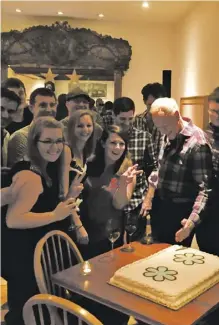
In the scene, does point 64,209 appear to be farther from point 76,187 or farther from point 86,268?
point 86,268

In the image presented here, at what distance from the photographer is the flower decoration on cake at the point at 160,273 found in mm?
1328

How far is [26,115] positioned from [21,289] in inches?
36.4

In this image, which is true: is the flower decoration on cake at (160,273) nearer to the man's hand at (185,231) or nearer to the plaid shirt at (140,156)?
the man's hand at (185,231)

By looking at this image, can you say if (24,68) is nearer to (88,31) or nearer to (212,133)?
(88,31)

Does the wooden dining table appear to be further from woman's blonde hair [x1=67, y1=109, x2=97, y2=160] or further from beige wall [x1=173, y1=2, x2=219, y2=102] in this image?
beige wall [x1=173, y1=2, x2=219, y2=102]

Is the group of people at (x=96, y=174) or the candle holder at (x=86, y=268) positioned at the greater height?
the group of people at (x=96, y=174)

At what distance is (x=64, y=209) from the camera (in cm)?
199

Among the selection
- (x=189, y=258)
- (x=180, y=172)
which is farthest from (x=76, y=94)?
(x=189, y=258)

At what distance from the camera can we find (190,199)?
2.07 m

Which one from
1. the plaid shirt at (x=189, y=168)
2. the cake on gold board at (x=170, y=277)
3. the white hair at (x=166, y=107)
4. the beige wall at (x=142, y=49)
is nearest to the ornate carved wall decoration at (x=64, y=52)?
the beige wall at (x=142, y=49)

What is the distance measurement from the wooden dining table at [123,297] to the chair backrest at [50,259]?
0.08m

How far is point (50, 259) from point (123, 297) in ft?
1.75

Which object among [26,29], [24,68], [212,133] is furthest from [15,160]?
[212,133]

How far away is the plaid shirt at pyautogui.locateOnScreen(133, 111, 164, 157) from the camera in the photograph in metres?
2.33
